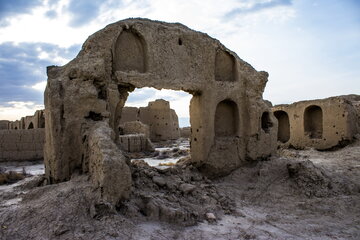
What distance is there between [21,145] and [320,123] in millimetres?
13932

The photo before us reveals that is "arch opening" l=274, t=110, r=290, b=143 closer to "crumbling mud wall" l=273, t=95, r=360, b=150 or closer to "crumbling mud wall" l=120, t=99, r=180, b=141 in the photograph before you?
"crumbling mud wall" l=273, t=95, r=360, b=150

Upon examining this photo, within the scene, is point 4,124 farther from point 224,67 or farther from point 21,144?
point 224,67

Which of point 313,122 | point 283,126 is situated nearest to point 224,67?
point 313,122

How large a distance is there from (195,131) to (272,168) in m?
2.35

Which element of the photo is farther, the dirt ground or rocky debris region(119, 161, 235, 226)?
rocky debris region(119, 161, 235, 226)

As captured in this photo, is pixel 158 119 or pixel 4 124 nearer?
pixel 158 119

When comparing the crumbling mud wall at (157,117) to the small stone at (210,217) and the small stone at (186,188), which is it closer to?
the small stone at (186,188)

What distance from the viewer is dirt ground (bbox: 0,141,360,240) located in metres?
4.20

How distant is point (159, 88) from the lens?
7.21 metres

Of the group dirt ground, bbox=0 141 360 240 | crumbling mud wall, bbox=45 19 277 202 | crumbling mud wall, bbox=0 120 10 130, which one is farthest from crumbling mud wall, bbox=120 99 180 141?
crumbling mud wall, bbox=0 120 10 130

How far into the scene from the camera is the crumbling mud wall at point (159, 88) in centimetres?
601

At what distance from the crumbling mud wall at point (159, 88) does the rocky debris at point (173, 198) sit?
68cm

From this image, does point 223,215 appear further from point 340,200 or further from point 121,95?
point 121,95

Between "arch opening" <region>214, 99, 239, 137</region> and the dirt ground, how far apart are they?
4.28 feet
